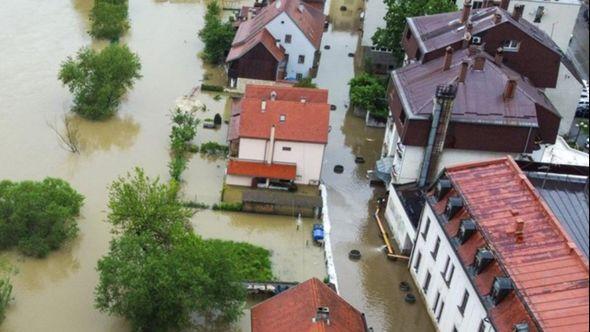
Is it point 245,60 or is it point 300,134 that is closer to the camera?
point 300,134

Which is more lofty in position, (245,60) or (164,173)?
(245,60)

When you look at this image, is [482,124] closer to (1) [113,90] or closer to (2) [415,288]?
(2) [415,288]

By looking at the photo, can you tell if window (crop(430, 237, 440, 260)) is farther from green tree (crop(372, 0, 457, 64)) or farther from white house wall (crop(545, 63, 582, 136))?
green tree (crop(372, 0, 457, 64))

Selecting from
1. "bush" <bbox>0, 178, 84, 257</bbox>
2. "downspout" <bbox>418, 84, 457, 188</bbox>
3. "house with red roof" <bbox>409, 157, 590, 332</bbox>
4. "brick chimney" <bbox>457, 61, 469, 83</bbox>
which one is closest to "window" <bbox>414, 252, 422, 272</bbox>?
"house with red roof" <bbox>409, 157, 590, 332</bbox>

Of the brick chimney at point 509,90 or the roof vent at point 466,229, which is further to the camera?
the brick chimney at point 509,90

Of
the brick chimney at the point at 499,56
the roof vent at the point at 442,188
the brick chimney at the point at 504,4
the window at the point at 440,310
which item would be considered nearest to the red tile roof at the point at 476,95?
the brick chimney at the point at 499,56

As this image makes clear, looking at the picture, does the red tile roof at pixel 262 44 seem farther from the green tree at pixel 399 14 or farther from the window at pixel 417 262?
the window at pixel 417 262

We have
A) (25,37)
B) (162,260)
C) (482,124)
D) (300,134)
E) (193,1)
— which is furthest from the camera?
(193,1)

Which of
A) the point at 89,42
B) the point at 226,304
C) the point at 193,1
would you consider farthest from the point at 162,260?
the point at 193,1
